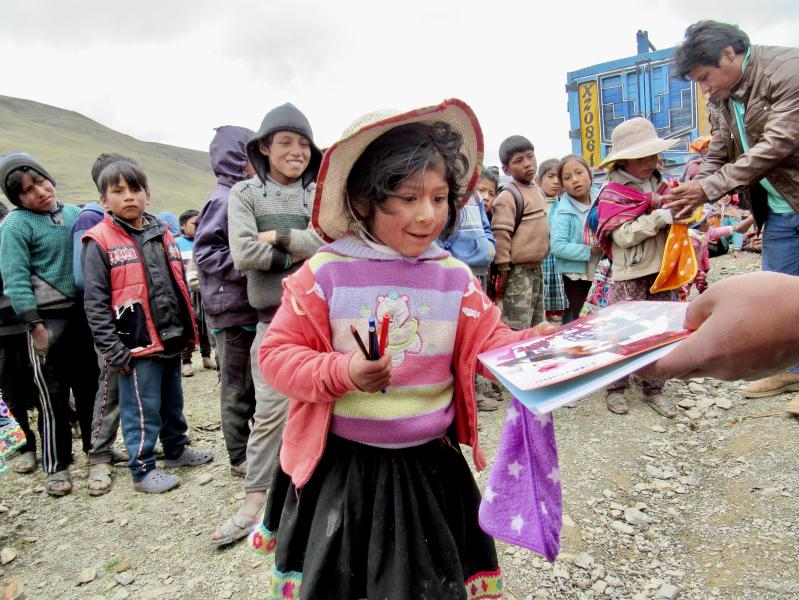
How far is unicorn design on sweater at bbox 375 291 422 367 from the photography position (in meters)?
1.39

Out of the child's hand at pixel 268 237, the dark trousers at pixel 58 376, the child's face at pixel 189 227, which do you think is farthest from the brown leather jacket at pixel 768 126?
the child's face at pixel 189 227

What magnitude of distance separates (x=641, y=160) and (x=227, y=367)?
3179 millimetres

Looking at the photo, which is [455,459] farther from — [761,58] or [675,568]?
[761,58]

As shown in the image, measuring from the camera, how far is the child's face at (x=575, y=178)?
14.4ft

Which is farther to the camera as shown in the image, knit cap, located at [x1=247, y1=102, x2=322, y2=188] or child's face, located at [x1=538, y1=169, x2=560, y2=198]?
child's face, located at [x1=538, y1=169, x2=560, y2=198]

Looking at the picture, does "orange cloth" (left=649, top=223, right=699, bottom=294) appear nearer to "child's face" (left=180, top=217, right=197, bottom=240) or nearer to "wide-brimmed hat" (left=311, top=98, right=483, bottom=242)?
"wide-brimmed hat" (left=311, top=98, right=483, bottom=242)

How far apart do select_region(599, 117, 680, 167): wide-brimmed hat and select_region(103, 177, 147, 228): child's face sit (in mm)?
3248

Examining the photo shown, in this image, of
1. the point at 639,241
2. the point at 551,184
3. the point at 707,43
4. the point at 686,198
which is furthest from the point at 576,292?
the point at 707,43

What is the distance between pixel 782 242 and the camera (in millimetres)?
2992

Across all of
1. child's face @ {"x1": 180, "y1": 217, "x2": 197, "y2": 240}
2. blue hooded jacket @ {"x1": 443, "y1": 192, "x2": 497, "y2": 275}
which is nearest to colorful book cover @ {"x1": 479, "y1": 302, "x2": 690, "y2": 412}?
blue hooded jacket @ {"x1": 443, "y1": 192, "x2": 497, "y2": 275}

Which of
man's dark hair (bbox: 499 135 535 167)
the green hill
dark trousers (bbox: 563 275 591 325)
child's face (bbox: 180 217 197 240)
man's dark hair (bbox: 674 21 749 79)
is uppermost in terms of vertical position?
the green hill

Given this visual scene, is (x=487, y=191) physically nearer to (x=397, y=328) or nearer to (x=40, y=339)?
(x=397, y=328)

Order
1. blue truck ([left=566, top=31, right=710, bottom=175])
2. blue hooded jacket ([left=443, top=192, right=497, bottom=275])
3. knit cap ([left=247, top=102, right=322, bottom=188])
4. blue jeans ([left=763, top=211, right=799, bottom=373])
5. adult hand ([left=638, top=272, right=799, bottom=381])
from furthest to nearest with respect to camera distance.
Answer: blue truck ([left=566, top=31, right=710, bottom=175]) < blue hooded jacket ([left=443, top=192, right=497, bottom=275]) < blue jeans ([left=763, top=211, right=799, bottom=373]) < knit cap ([left=247, top=102, right=322, bottom=188]) < adult hand ([left=638, top=272, right=799, bottom=381])

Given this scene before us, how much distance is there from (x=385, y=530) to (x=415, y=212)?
88 cm
